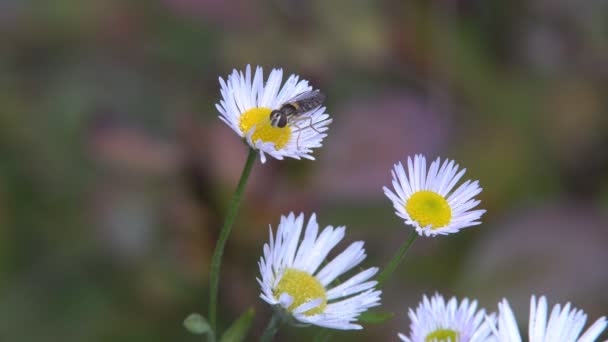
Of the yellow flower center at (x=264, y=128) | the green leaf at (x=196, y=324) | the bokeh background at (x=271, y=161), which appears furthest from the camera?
the bokeh background at (x=271, y=161)

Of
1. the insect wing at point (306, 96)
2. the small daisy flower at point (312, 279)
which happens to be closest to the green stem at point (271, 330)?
the small daisy flower at point (312, 279)

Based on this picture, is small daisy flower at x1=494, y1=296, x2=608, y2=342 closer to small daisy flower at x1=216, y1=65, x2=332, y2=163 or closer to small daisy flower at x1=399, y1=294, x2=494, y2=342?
small daisy flower at x1=399, y1=294, x2=494, y2=342

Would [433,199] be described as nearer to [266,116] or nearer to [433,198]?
[433,198]

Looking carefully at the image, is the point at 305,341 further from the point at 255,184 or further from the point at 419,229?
the point at 419,229

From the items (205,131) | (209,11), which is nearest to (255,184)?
(205,131)

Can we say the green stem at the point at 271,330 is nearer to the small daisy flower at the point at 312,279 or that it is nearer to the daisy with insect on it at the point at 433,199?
the small daisy flower at the point at 312,279

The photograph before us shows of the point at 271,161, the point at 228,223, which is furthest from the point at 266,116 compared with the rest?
the point at 271,161
